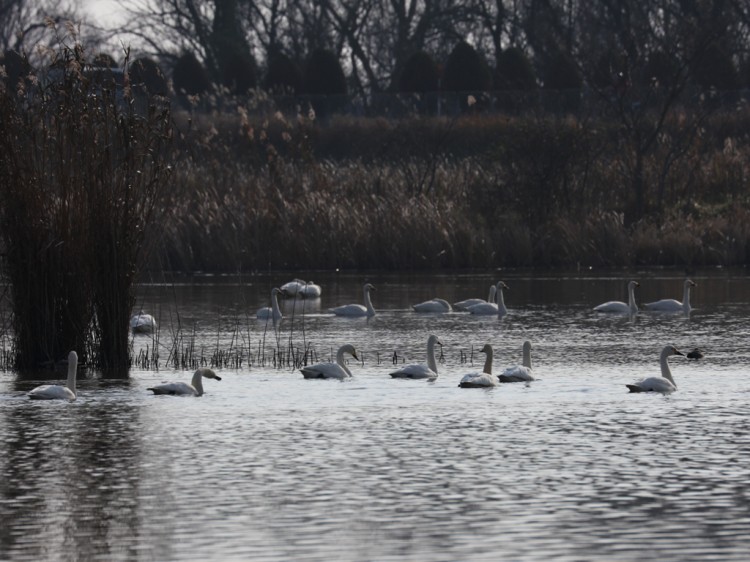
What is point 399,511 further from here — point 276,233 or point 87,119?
point 276,233

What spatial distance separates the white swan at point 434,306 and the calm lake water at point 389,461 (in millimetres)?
3649

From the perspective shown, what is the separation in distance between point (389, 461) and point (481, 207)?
20832mm

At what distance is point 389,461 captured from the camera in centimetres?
1030

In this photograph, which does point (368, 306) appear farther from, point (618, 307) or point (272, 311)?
point (618, 307)

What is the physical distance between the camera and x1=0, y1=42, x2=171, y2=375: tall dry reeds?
578 inches

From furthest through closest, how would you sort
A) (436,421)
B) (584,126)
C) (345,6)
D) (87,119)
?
(345,6) → (584,126) → (87,119) → (436,421)

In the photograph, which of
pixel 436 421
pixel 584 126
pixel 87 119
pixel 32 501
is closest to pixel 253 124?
pixel 584 126

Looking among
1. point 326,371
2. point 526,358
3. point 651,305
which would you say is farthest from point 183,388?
point 651,305

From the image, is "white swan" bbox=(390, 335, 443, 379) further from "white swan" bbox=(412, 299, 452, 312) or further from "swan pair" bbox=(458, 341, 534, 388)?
"white swan" bbox=(412, 299, 452, 312)

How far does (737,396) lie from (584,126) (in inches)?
771

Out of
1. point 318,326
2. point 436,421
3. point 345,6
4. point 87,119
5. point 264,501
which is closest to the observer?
point 264,501

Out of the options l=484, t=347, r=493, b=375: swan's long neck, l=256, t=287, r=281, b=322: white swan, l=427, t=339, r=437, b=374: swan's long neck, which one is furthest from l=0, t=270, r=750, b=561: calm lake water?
l=256, t=287, r=281, b=322: white swan

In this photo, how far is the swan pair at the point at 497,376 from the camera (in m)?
13.8

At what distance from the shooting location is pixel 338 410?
500 inches
